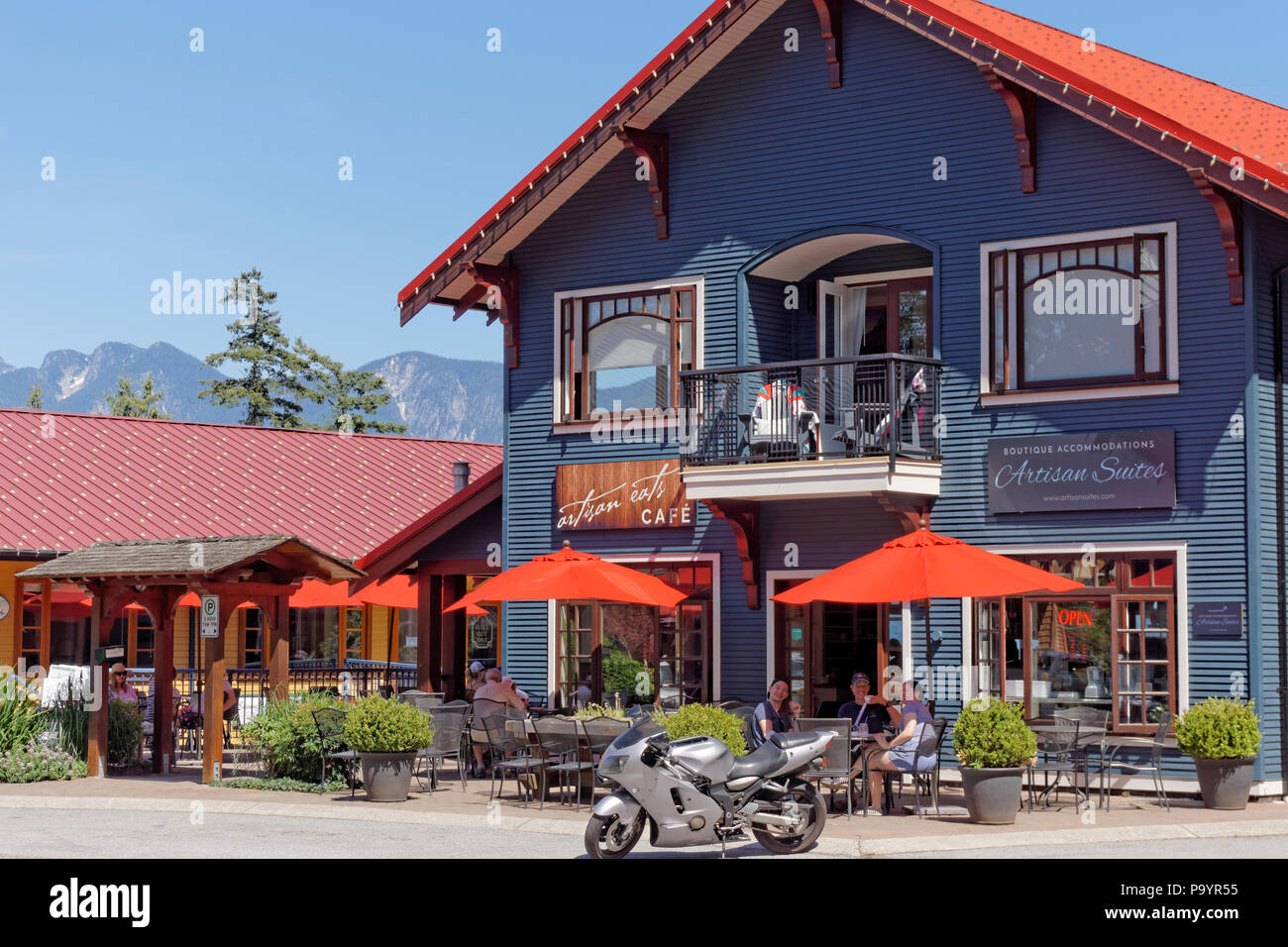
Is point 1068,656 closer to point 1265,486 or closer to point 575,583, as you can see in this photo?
point 1265,486

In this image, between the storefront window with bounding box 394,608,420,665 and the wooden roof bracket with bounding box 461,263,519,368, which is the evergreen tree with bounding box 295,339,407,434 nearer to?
the storefront window with bounding box 394,608,420,665

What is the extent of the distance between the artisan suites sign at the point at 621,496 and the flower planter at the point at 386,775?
5.27 m

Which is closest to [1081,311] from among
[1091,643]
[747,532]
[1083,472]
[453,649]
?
[1083,472]

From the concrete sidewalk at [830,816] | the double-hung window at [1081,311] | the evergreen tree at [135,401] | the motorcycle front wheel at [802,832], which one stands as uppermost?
the evergreen tree at [135,401]

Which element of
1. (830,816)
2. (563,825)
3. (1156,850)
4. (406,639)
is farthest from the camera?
(406,639)

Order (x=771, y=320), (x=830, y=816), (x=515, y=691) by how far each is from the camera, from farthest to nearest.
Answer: (x=771, y=320) < (x=515, y=691) < (x=830, y=816)

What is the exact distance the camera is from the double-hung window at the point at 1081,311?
18562 millimetres

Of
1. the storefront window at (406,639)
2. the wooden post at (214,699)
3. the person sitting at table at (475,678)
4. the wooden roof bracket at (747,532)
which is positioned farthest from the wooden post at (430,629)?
the storefront window at (406,639)

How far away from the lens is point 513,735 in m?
18.4

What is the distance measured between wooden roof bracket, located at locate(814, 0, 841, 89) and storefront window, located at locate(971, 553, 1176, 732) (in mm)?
6251

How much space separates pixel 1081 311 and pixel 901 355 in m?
2.07

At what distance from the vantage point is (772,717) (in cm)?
1694

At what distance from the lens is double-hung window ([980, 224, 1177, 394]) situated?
60.9 ft

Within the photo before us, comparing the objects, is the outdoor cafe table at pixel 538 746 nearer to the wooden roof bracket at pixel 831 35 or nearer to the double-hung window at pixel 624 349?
the double-hung window at pixel 624 349
